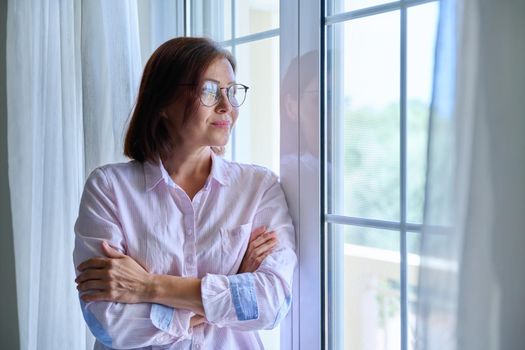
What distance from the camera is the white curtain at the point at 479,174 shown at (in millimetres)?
799

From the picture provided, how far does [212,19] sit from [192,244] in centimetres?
78

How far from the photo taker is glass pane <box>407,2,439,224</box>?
95 cm

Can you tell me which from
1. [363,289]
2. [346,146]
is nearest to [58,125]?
[346,146]

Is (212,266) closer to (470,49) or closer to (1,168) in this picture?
(470,49)

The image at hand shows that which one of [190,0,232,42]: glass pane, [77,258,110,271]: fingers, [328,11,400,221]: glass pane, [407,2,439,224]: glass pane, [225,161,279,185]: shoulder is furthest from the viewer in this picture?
[190,0,232,42]: glass pane

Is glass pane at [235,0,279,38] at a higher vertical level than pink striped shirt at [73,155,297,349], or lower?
higher

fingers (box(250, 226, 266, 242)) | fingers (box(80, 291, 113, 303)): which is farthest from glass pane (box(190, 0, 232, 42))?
A: fingers (box(80, 291, 113, 303))

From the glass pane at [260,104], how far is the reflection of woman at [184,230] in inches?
4.9

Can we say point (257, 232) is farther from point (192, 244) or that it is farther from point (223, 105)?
point (223, 105)

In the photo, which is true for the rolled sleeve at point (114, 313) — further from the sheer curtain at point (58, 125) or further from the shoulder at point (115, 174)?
the sheer curtain at point (58, 125)

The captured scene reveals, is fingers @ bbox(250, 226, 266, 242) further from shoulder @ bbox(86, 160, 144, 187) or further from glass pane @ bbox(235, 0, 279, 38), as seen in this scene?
glass pane @ bbox(235, 0, 279, 38)

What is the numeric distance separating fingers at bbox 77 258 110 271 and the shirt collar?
207 millimetres

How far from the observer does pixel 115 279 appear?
1153 millimetres

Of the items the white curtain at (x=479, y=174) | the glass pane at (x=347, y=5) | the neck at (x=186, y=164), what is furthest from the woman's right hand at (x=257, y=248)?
the glass pane at (x=347, y=5)
